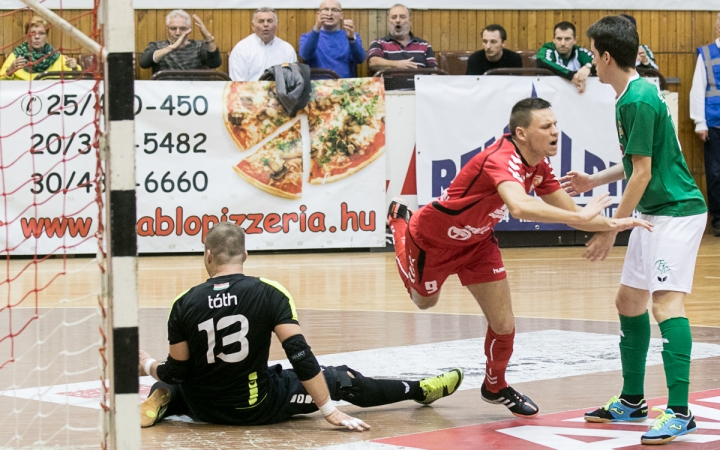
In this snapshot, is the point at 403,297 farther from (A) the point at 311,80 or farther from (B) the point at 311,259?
(A) the point at 311,80

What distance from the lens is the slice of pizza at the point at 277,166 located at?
12.8m

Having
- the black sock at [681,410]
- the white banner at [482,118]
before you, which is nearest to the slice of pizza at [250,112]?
the white banner at [482,118]

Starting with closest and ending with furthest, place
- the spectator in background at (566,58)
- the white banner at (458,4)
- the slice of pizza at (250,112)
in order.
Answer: the slice of pizza at (250,112)
the spectator in background at (566,58)
the white banner at (458,4)

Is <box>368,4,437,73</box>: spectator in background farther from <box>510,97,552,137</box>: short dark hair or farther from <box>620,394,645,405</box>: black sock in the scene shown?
<box>620,394,645,405</box>: black sock

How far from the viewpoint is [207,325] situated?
474cm

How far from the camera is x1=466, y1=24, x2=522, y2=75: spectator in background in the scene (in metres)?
13.6

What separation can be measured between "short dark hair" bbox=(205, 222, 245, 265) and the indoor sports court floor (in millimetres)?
830

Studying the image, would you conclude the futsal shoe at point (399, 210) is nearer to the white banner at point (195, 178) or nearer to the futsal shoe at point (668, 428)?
the futsal shoe at point (668, 428)

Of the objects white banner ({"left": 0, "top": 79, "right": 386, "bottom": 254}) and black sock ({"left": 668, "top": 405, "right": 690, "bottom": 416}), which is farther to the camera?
white banner ({"left": 0, "top": 79, "right": 386, "bottom": 254})

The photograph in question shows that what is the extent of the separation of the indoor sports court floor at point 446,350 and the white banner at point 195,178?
64cm

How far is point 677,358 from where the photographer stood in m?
4.66

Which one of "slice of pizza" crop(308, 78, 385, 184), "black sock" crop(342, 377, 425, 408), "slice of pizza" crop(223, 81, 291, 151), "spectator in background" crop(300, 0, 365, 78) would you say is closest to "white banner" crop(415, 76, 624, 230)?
"slice of pizza" crop(308, 78, 385, 184)

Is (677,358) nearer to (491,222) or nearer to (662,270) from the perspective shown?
(662,270)

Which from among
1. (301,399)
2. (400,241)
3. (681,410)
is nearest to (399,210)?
(400,241)
